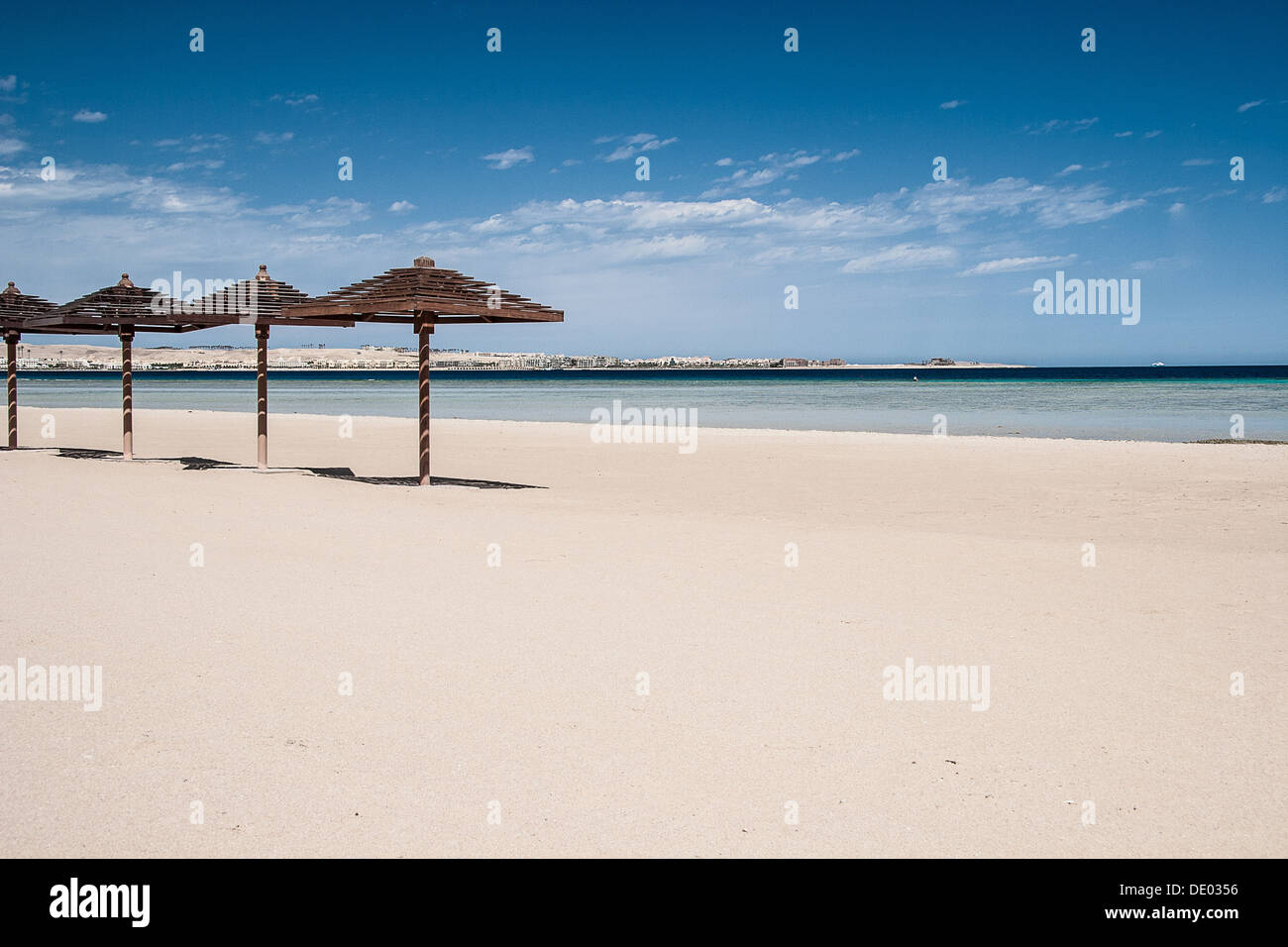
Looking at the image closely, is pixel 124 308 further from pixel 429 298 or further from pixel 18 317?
pixel 429 298

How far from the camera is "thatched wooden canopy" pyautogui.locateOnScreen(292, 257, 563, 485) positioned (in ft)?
35.4

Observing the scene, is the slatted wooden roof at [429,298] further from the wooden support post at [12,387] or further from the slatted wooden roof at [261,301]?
the wooden support post at [12,387]

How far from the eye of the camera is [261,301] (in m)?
12.9

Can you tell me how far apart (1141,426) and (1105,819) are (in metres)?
25.9

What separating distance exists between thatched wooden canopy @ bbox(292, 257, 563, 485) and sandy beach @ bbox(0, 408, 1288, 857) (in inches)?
109

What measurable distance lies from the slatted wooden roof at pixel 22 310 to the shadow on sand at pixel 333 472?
2.31m

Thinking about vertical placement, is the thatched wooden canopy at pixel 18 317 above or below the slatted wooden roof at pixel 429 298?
above

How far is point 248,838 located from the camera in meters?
2.79

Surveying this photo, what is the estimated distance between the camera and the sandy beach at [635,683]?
9.55 ft

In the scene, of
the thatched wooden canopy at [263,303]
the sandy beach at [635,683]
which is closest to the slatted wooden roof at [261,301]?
the thatched wooden canopy at [263,303]

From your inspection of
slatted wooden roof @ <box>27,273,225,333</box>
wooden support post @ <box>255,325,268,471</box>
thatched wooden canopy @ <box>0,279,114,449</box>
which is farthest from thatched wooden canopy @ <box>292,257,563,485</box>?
thatched wooden canopy @ <box>0,279,114,449</box>

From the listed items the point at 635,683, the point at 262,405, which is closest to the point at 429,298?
the point at 262,405

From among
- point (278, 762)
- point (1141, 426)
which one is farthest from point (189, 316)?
point (1141, 426)
